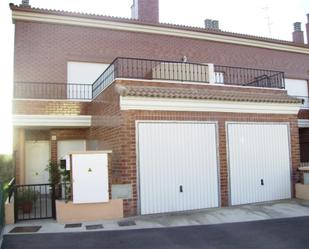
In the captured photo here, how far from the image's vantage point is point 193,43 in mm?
16750

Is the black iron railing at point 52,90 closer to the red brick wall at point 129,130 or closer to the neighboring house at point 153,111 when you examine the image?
the neighboring house at point 153,111

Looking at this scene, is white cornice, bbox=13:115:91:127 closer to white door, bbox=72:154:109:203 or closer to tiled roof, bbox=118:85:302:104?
tiled roof, bbox=118:85:302:104

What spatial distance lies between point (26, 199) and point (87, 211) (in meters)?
2.07

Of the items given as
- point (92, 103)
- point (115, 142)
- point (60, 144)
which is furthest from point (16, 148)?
point (115, 142)

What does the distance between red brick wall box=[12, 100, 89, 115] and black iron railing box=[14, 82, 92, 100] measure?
1.92ft

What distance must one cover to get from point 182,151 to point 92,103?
4.70 m

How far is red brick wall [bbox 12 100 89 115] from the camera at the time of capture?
41.6 feet

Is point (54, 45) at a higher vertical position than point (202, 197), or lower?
higher

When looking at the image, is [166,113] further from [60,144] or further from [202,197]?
[60,144]

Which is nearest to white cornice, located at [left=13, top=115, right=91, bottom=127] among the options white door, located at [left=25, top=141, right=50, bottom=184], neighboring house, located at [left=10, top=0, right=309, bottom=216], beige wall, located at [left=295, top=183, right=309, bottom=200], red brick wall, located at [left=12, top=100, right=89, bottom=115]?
neighboring house, located at [left=10, top=0, right=309, bottom=216]

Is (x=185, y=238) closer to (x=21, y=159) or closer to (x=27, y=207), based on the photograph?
(x=27, y=207)

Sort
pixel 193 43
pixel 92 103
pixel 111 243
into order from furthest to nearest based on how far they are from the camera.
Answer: pixel 193 43, pixel 92 103, pixel 111 243

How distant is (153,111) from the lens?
9453 millimetres

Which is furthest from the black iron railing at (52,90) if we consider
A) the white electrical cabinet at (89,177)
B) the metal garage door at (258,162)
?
the metal garage door at (258,162)
